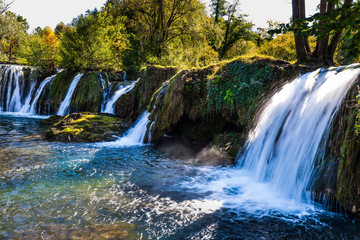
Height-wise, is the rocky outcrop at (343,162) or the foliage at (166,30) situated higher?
the foliage at (166,30)

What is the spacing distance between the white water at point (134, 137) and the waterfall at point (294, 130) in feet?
14.4

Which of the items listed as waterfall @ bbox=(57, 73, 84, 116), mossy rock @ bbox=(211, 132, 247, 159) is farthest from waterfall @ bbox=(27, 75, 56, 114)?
mossy rock @ bbox=(211, 132, 247, 159)

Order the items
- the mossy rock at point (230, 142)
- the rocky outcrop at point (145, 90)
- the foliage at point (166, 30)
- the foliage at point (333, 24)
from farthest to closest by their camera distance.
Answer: the foliage at point (166, 30) → the rocky outcrop at point (145, 90) → the mossy rock at point (230, 142) → the foliage at point (333, 24)

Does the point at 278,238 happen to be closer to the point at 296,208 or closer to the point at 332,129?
the point at 296,208

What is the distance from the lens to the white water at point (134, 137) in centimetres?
937

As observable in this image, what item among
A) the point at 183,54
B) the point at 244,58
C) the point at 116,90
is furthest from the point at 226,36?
the point at 244,58

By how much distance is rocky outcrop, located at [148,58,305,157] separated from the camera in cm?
774

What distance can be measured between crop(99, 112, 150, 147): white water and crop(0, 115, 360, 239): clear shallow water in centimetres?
234

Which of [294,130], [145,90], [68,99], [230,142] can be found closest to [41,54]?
[68,99]

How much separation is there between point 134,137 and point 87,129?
77.2 inches

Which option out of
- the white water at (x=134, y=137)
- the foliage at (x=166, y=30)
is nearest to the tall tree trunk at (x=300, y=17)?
the white water at (x=134, y=137)

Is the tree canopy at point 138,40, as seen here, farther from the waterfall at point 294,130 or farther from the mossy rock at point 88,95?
the waterfall at point 294,130

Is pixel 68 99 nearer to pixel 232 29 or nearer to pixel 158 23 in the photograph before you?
pixel 158 23

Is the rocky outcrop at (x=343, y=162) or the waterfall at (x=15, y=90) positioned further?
the waterfall at (x=15, y=90)
